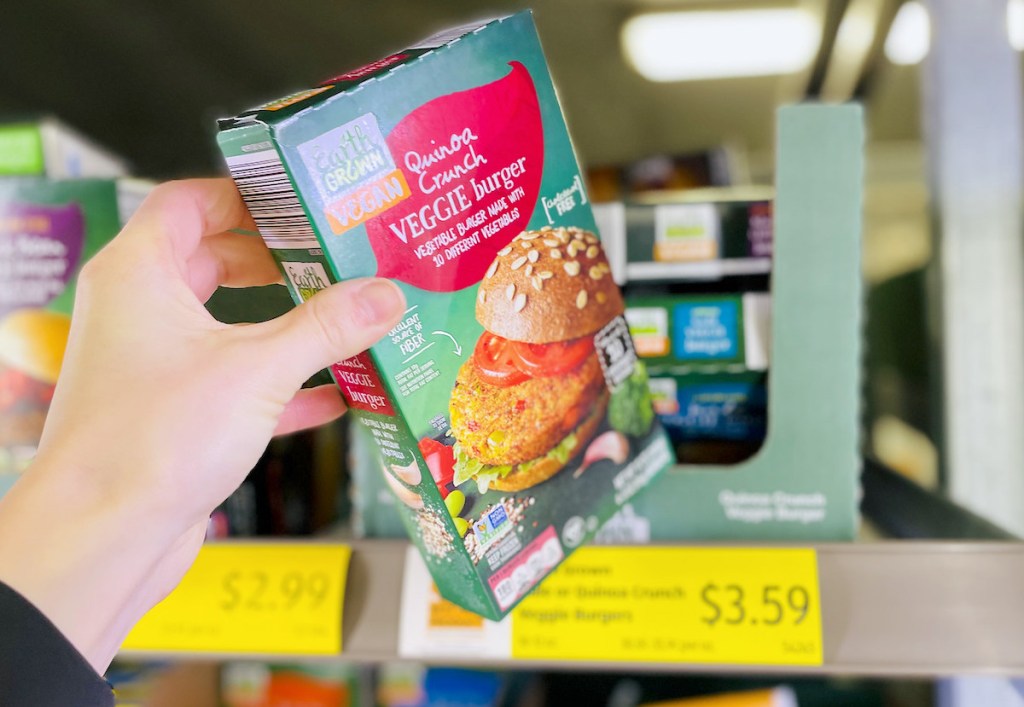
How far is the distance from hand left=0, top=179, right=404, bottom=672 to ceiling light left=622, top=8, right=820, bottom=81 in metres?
2.05

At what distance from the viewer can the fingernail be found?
18.8 inches

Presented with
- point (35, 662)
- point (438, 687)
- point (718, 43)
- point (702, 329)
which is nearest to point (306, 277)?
point (35, 662)

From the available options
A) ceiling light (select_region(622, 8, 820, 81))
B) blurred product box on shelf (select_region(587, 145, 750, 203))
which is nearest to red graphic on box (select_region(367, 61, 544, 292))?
blurred product box on shelf (select_region(587, 145, 750, 203))

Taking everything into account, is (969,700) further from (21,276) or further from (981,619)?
(21,276)

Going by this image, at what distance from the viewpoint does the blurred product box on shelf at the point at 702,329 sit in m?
0.75

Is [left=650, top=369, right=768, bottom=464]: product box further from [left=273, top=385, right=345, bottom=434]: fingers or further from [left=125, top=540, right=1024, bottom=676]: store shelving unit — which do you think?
[left=273, top=385, right=345, bottom=434]: fingers

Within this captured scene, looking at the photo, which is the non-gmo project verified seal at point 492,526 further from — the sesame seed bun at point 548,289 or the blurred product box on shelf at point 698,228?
the blurred product box on shelf at point 698,228

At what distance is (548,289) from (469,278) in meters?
0.08

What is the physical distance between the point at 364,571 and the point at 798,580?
15.0 inches

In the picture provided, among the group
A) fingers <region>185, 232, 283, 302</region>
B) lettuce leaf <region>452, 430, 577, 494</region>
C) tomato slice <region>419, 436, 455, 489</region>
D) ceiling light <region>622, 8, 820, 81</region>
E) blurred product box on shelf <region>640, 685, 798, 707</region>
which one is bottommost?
blurred product box on shelf <region>640, 685, 798, 707</region>

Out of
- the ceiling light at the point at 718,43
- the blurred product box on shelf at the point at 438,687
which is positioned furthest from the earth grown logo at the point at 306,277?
the ceiling light at the point at 718,43

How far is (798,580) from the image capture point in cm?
68

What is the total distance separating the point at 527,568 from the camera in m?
0.60

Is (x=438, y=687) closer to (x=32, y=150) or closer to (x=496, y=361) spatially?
(x=496, y=361)
